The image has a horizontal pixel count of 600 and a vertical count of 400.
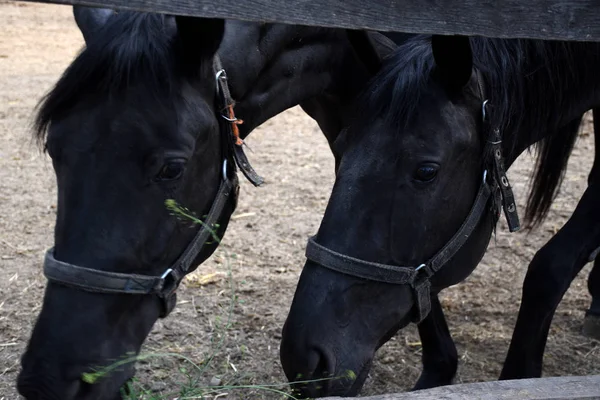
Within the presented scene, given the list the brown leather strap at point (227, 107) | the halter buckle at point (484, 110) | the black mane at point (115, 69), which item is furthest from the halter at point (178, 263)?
the halter buckle at point (484, 110)

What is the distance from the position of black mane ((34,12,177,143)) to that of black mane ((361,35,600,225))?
697 millimetres

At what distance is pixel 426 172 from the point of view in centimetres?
234

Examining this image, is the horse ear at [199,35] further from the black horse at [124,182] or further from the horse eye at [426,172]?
the horse eye at [426,172]

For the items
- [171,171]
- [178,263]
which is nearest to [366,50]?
[171,171]

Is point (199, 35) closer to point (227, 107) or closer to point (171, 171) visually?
point (227, 107)

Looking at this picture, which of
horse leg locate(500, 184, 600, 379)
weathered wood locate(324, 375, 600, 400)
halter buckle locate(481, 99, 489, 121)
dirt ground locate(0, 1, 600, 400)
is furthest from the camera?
dirt ground locate(0, 1, 600, 400)

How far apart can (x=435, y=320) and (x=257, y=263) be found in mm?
1430

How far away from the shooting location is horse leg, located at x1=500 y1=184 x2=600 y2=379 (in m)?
2.83

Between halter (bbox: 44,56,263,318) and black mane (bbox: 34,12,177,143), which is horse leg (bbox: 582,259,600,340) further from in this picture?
black mane (bbox: 34,12,177,143)

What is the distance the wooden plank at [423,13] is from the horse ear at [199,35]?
0.52 meters

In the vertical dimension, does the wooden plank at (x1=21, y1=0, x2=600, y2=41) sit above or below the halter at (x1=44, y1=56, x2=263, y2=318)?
above

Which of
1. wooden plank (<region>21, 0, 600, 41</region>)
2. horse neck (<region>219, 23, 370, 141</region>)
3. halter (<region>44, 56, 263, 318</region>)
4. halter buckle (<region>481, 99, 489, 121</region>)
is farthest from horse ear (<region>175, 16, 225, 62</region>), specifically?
halter buckle (<region>481, 99, 489, 121</region>)

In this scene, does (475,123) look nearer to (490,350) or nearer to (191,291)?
(490,350)

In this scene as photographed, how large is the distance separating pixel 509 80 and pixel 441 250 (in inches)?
25.4
